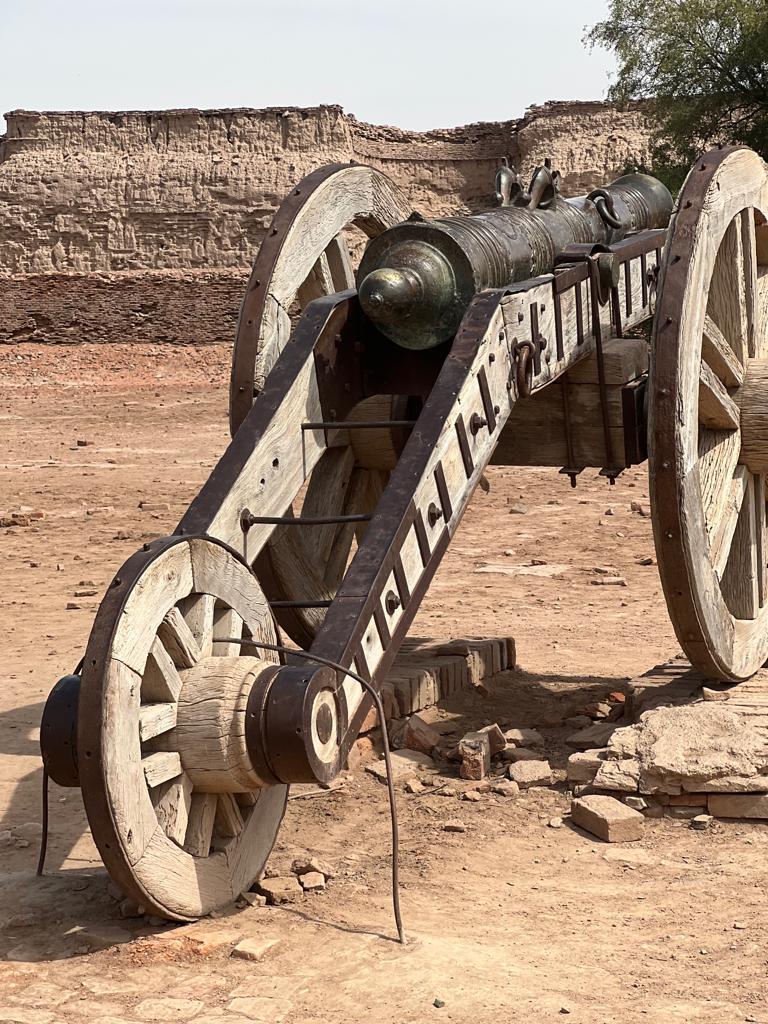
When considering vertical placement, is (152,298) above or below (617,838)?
above

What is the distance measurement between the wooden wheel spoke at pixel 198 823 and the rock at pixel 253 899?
0.82ft

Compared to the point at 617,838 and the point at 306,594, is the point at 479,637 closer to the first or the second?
the point at 306,594

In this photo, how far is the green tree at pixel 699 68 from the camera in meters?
21.8

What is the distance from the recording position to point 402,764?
548 cm

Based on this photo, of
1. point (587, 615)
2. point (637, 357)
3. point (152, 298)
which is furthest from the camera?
point (152, 298)

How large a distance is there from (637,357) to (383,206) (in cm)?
127

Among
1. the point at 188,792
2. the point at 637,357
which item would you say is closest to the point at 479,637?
the point at 637,357

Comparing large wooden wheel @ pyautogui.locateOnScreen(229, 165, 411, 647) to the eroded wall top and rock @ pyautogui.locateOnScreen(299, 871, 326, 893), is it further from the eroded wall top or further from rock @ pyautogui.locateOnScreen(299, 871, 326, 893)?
the eroded wall top

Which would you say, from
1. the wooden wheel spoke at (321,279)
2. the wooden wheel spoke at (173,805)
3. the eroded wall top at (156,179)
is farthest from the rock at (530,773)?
the eroded wall top at (156,179)

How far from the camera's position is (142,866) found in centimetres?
357

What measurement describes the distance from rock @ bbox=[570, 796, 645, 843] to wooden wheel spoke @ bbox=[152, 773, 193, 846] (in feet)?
4.71

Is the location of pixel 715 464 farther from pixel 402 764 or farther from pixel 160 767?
pixel 160 767

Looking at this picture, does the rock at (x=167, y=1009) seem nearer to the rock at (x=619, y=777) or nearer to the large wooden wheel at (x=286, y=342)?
the rock at (x=619, y=777)

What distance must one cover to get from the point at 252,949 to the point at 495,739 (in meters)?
2.00
